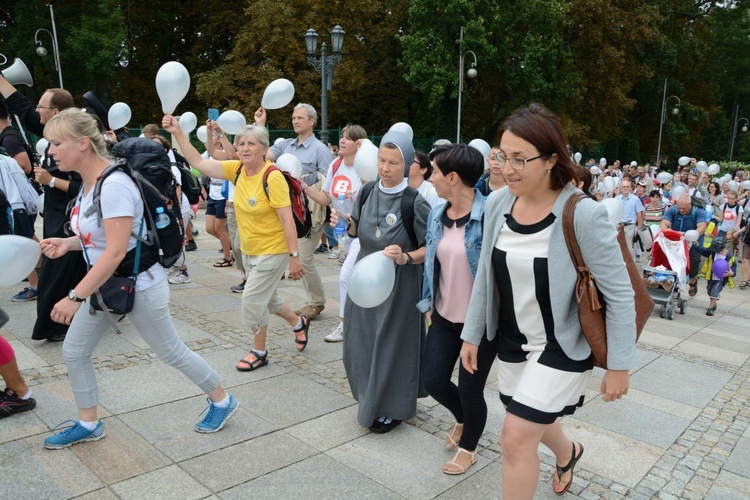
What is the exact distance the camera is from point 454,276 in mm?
3344

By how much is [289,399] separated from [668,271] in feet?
20.5

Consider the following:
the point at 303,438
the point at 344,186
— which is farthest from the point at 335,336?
the point at 303,438

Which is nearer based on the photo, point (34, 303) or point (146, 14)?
point (34, 303)

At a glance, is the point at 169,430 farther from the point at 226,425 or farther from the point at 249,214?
the point at 249,214

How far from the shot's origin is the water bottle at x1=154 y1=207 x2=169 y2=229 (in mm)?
3336

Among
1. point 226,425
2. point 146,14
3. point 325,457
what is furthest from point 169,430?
point 146,14

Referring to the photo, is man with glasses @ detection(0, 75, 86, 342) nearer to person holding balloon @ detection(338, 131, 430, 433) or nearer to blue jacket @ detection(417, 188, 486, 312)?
person holding balloon @ detection(338, 131, 430, 433)

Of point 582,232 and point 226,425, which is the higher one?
point 582,232

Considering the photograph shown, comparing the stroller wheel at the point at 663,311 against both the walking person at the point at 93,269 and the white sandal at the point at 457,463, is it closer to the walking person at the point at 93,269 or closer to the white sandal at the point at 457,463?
the white sandal at the point at 457,463

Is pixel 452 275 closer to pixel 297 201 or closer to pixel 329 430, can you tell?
pixel 329 430

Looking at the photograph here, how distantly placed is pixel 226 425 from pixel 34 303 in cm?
391

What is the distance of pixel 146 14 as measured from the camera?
2897 centimetres

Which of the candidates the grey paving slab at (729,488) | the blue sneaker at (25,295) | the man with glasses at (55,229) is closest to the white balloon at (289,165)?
the man with glasses at (55,229)

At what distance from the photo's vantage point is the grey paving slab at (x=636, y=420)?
4078 millimetres
